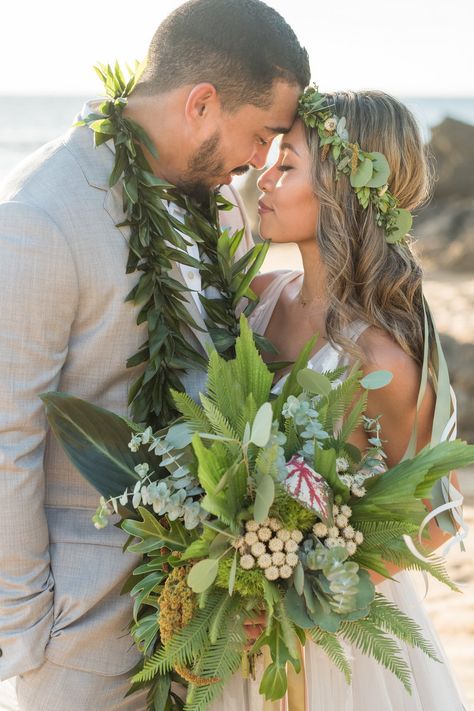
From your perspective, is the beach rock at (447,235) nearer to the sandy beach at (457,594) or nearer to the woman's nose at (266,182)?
the sandy beach at (457,594)

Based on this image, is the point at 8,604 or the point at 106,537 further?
the point at 106,537

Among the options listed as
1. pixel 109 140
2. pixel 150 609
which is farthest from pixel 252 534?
pixel 109 140

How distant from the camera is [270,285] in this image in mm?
3410

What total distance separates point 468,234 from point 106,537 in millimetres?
10991

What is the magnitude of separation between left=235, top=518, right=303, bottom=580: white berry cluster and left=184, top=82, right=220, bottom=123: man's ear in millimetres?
1385

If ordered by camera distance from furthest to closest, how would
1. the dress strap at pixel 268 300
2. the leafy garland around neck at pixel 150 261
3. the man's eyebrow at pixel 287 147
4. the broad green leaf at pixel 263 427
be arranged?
the dress strap at pixel 268 300 → the man's eyebrow at pixel 287 147 → the leafy garland around neck at pixel 150 261 → the broad green leaf at pixel 263 427

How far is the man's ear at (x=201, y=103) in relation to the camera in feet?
8.44

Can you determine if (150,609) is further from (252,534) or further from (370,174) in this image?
(370,174)

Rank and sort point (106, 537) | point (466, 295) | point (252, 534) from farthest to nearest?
1. point (466, 295)
2. point (106, 537)
3. point (252, 534)

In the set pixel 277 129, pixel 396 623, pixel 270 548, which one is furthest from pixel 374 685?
pixel 277 129

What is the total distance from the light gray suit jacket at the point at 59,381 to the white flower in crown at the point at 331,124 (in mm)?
805

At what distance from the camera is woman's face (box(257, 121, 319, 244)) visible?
288 centimetres

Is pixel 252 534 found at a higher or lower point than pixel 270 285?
higher

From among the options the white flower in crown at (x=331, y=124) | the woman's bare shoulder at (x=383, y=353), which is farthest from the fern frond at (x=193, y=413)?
the white flower in crown at (x=331, y=124)
